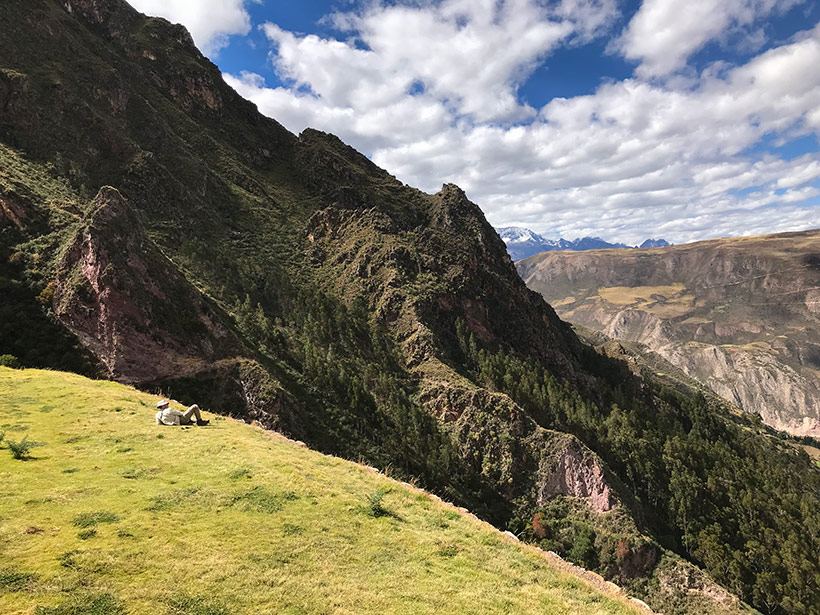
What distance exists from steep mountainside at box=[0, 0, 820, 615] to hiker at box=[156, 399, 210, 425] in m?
27.9

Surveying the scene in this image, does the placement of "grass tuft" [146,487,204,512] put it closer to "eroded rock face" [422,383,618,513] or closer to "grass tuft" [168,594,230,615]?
"grass tuft" [168,594,230,615]

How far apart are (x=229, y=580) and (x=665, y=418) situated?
15464 centimetres

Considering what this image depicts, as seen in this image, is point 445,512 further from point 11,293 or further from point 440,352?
point 440,352

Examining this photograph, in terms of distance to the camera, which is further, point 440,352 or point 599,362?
point 599,362

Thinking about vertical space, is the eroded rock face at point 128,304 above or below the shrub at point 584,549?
above

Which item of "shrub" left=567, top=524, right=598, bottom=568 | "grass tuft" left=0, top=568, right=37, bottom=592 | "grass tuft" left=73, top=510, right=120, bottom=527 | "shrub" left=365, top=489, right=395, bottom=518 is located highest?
"grass tuft" left=0, top=568, right=37, bottom=592

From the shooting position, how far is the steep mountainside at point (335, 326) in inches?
2554

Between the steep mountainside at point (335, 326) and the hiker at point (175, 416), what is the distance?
91.5 ft

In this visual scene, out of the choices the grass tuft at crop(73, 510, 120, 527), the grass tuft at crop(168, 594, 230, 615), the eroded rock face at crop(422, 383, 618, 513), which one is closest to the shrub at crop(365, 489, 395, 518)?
the grass tuft at crop(168, 594, 230, 615)

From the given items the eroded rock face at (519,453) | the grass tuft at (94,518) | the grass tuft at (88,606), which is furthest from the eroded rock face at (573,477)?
the grass tuft at (88,606)

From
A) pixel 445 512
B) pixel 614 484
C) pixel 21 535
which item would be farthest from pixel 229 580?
pixel 614 484

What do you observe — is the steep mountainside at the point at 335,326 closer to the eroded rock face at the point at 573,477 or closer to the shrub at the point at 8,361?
the eroded rock face at the point at 573,477

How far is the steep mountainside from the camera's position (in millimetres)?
64875

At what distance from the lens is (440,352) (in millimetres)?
103438
